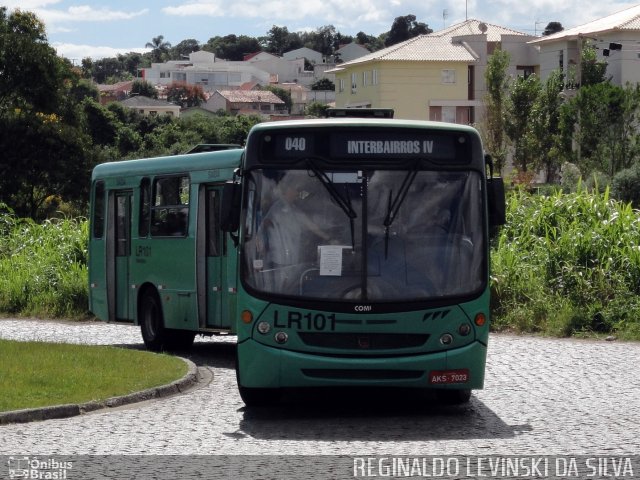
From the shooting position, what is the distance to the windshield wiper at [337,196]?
12.6 metres

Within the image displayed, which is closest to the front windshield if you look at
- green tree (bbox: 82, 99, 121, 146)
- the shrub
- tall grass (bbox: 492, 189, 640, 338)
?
tall grass (bbox: 492, 189, 640, 338)

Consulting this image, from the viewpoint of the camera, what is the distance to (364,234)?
1254 cm

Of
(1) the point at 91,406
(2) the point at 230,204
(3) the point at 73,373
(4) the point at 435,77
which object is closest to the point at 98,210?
(3) the point at 73,373

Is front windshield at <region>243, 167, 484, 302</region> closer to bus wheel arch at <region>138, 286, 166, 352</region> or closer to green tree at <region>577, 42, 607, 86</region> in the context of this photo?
bus wheel arch at <region>138, 286, 166, 352</region>

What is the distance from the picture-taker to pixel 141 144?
104 m

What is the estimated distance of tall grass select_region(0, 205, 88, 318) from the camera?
28797mm

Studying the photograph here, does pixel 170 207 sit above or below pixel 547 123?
below

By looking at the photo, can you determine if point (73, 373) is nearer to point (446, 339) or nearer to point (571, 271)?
point (446, 339)

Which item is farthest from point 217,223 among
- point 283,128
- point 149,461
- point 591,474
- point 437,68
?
point 437,68

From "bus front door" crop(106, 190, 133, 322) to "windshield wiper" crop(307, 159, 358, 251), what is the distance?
7.99m

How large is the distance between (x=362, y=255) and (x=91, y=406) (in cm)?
313

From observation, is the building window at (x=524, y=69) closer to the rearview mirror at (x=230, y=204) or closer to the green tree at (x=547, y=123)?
the green tree at (x=547, y=123)

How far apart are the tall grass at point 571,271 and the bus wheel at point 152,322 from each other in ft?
21.5

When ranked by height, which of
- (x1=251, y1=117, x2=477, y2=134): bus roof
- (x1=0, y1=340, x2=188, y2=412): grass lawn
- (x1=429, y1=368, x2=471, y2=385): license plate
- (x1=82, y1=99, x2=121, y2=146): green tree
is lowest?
(x1=0, y1=340, x2=188, y2=412): grass lawn
